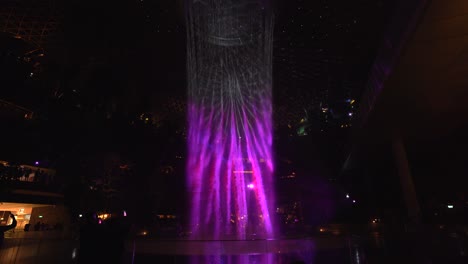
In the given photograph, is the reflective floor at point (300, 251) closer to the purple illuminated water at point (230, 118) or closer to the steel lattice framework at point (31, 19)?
the purple illuminated water at point (230, 118)

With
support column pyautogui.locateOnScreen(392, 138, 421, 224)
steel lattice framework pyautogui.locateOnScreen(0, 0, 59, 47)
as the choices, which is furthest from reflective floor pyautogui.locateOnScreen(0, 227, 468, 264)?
steel lattice framework pyautogui.locateOnScreen(0, 0, 59, 47)

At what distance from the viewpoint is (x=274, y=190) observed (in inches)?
731

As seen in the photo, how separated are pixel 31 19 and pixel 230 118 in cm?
1438

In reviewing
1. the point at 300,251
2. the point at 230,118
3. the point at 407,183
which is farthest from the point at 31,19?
the point at 407,183

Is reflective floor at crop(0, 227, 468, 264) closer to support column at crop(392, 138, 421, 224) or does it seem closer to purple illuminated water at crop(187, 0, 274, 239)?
purple illuminated water at crop(187, 0, 274, 239)

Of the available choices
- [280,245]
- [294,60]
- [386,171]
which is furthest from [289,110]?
[280,245]

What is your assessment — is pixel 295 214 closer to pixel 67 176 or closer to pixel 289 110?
pixel 289 110

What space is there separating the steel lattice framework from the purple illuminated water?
24.0 feet

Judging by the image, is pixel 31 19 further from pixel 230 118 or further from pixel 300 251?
pixel 300 251

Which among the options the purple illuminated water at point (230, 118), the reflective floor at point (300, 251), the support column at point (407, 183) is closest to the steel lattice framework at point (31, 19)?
the purple illuminated water at point (230, 118)

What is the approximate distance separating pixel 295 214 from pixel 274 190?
2.12m

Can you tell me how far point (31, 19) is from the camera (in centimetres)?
1503

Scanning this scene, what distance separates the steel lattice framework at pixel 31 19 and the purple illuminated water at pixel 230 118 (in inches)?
288

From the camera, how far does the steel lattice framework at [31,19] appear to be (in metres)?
14.6
